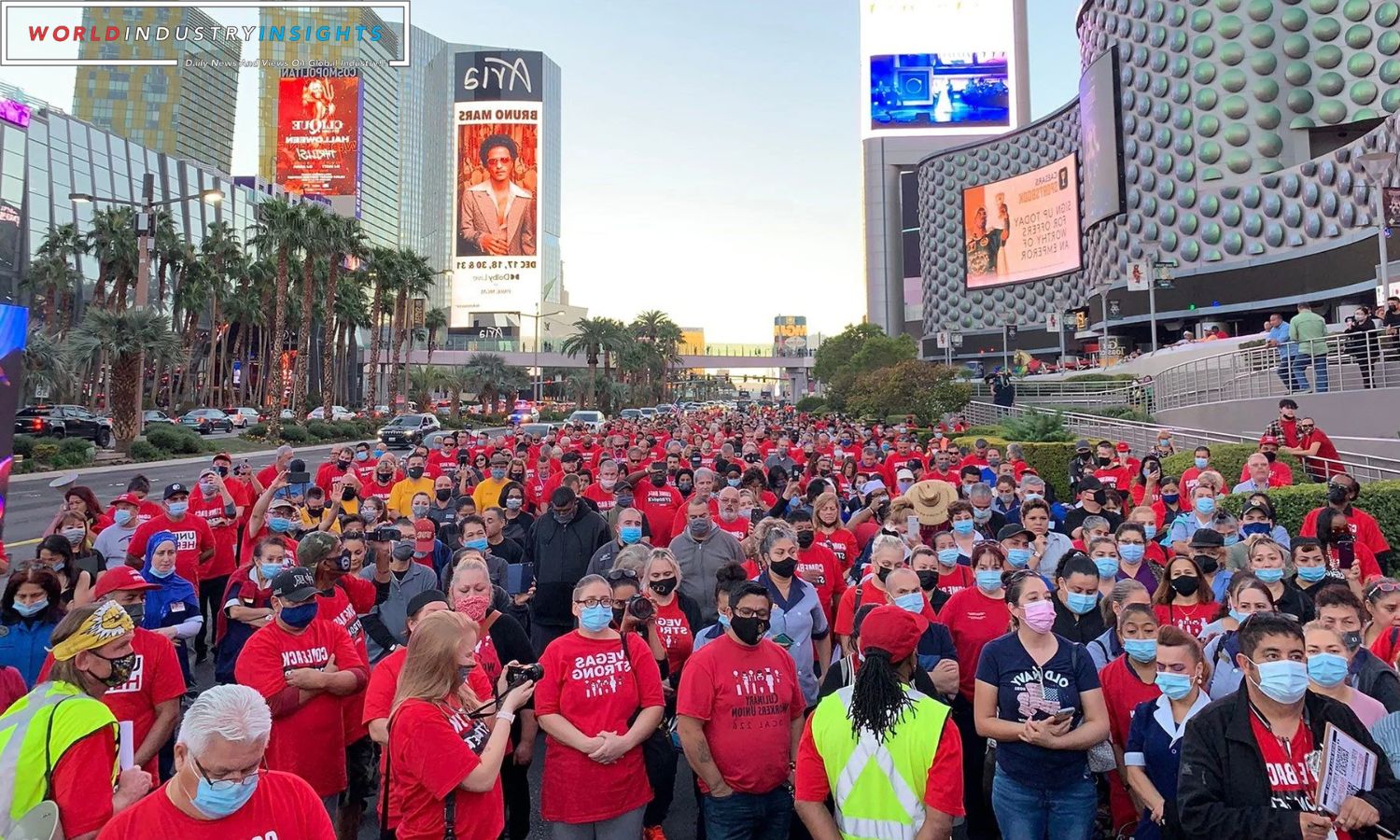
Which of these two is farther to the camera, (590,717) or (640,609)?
(640,609)

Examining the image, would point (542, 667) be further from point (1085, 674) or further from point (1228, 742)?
point (1228, 742)

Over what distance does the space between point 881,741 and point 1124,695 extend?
1817mm

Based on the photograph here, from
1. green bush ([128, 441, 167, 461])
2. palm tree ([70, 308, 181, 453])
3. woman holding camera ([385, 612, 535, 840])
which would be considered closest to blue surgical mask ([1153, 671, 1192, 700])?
woman holding camera ([385, 612, 535, 840])

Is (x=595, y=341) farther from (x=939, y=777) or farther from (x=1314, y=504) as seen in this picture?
(x=939, y=777)

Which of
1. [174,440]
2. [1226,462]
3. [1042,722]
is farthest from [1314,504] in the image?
[174,440]

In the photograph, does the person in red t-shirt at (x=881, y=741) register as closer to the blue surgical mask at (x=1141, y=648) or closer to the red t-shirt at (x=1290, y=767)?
the red t-shirt at (x=1290, y=767)

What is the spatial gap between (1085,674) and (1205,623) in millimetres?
1737

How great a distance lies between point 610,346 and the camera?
84562mm

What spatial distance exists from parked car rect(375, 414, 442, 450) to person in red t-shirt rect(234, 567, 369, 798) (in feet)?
113

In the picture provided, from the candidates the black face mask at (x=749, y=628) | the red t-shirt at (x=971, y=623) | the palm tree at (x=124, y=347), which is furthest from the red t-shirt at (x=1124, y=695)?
the palm tree at (x=124, y=347)

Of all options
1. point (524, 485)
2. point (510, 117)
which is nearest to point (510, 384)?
point (510, 117)

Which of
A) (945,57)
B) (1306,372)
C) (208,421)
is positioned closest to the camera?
(1306,372)

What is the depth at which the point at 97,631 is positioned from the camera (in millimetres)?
3449

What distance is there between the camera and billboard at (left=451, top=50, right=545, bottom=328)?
4577 inches
